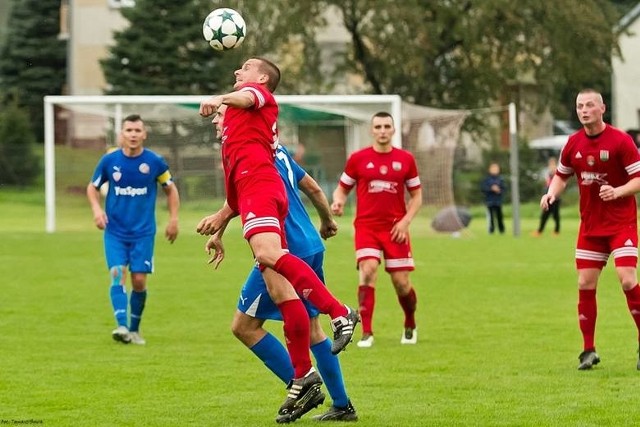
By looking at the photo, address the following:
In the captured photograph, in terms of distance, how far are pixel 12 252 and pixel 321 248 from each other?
18911mm

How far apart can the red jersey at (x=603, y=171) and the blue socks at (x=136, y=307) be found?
4.45m

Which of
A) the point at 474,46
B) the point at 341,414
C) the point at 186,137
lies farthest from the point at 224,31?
the point at 474,46

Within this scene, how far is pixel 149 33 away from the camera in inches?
1860

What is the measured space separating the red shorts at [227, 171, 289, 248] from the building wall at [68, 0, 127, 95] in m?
48.8

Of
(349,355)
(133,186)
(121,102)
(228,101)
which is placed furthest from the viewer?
(121,102)

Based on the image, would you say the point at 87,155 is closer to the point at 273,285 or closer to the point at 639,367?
the point at 639,367

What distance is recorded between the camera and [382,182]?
1295 cm

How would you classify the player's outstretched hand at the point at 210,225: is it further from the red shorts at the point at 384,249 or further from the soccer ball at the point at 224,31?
the red shorts at the point at 384,249

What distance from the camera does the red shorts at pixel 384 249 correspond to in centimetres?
1279

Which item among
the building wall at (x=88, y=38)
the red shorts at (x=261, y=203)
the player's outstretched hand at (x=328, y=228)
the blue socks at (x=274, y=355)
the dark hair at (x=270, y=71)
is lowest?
the blue socks at (x=274, y=355)

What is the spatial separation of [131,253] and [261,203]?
581 cm

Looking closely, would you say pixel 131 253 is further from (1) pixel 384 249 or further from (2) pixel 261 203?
(2) pixel 261 203

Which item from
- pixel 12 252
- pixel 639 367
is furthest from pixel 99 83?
pixel 639 367

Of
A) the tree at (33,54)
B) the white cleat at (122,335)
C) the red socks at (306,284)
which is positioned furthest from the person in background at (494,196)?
the tree at (33,54)
